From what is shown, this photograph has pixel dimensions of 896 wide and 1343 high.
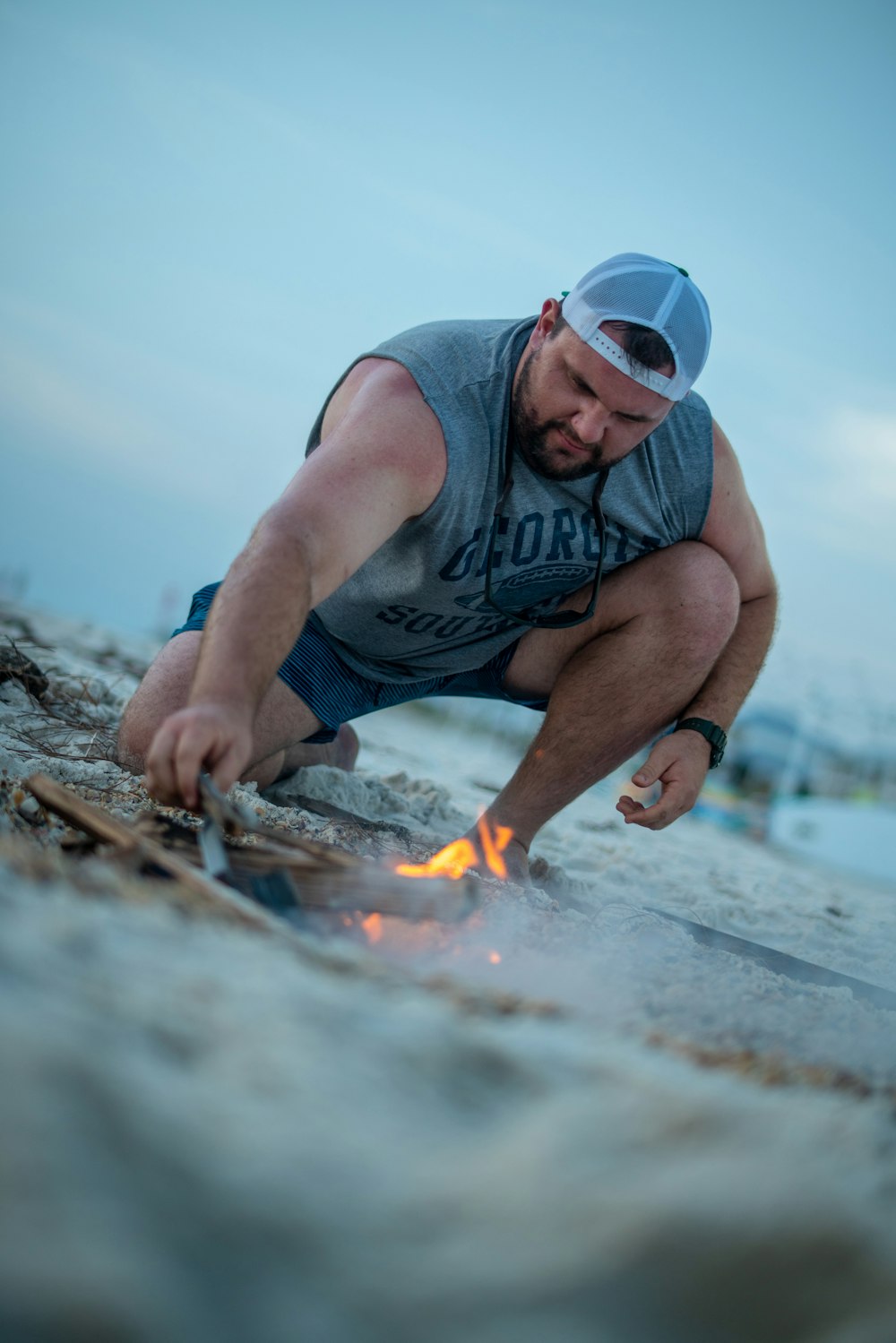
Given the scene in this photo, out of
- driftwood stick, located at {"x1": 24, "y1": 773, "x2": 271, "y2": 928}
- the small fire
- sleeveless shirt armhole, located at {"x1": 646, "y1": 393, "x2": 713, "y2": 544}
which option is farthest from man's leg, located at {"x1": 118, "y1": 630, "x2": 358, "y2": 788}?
sleeveless shirt armhole, located at {"x1": 646, "y1": 393, "x2": 713, "y2": 544}

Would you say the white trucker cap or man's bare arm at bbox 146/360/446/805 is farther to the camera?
the white trucker cap

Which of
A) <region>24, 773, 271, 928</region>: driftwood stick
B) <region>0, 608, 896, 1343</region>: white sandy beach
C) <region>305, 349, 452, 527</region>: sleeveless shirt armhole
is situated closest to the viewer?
<region>0, 608, 896, 1343</region>: white sandy beach

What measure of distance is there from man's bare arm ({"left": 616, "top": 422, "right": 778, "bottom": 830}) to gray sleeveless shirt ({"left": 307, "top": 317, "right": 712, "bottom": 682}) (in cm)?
8

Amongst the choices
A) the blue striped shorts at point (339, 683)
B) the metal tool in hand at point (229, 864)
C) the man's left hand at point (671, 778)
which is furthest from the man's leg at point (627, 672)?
the metal tool in hand at point (229, 864)

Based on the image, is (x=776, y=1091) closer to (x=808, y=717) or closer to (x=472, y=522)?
(x=472, y=522)

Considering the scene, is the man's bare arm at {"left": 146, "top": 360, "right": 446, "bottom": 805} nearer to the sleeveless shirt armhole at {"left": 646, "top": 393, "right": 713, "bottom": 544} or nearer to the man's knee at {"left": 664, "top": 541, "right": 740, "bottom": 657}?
the sleeveless shirt armhole at {"left": 646, "top": 393, "right": 713, "bottom": 544}

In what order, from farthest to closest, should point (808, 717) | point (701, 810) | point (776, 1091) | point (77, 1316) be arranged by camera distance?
1. point (808, 717)
2. point (701, 810)
3. point (776, 1091)
4. point (77, 1316)

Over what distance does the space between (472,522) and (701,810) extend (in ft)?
24.9

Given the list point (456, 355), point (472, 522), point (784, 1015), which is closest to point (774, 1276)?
point (784, 1015)

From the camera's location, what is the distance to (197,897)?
0.96 m

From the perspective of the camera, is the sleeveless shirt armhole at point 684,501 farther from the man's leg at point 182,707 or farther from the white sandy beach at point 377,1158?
the white sandy beach at point 377,1158

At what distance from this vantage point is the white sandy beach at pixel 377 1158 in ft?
1.83

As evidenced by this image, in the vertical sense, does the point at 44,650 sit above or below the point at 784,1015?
below

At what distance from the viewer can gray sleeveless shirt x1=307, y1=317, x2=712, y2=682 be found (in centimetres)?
207
